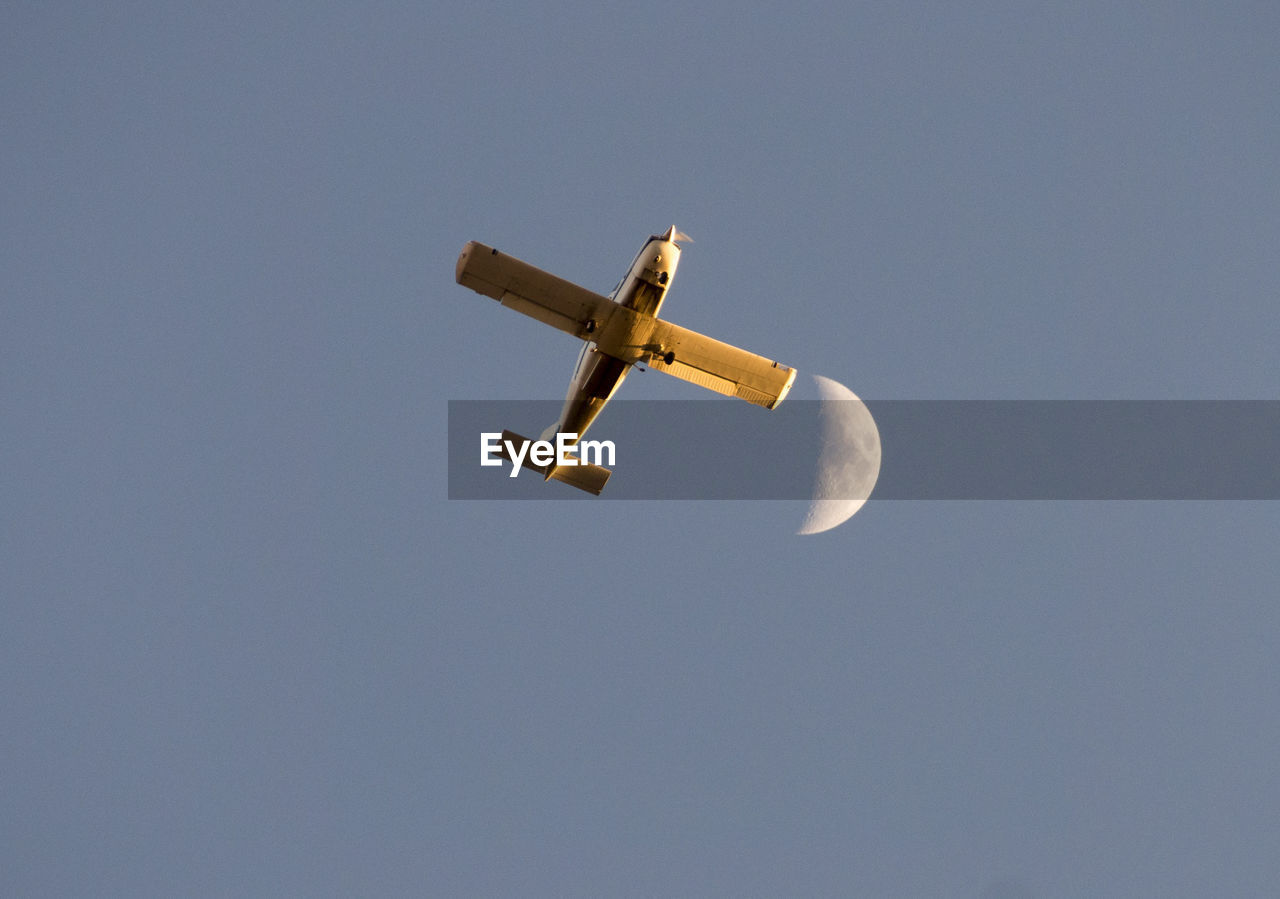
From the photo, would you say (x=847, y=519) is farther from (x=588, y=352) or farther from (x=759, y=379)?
(x=588, y=352)

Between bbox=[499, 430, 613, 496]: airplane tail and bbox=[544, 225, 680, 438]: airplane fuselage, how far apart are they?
118 cm

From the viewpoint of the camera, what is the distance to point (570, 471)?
35.8m

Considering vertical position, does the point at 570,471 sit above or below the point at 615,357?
below

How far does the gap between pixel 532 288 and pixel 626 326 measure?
2.60 metres

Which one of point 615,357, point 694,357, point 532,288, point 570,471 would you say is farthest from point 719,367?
point 570,471

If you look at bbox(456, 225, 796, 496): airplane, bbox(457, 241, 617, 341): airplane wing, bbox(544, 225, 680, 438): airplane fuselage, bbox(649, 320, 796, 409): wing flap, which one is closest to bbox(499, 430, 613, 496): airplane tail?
bbox(544, 225, 680, 438): airplane fuselage

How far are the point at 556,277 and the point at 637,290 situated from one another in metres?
2.21

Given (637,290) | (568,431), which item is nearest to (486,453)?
(568,431)

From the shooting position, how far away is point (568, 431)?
34.0 metres

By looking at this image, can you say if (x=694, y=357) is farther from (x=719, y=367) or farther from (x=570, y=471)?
(x=570, y=471)

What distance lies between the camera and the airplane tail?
1385 inches

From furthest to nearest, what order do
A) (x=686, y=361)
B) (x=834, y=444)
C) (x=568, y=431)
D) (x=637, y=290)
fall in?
(x=834, y=444) < (x=568, y=431) < (x=686, y=361) < (x=637, y=290)

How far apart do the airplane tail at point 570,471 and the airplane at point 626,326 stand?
125 inches

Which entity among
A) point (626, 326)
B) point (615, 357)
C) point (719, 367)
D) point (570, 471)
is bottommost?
point (570, 471)
